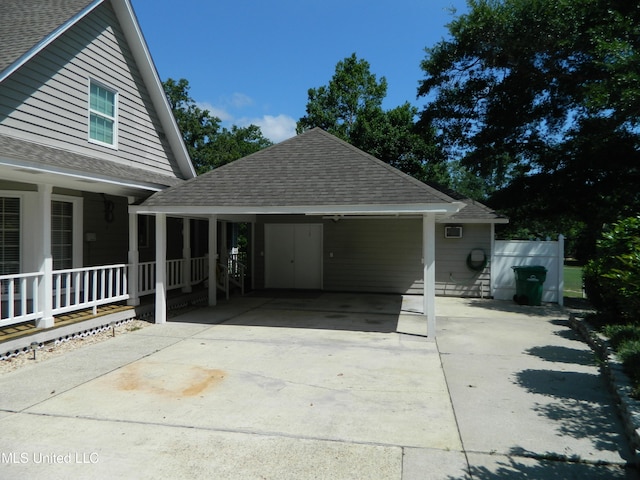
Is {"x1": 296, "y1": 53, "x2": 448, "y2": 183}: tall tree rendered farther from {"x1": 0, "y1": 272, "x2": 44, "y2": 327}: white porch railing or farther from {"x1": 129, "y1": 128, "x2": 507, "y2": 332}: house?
{"x1": 0, "y1": 272, "x2": 44, "y2": 327}: white porch railing

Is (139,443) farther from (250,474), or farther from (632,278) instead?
(632,278)

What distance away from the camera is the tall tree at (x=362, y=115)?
2348 cm

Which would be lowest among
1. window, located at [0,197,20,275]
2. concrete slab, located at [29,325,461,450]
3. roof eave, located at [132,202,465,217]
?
concrete slab, located at [29,325,461,450]

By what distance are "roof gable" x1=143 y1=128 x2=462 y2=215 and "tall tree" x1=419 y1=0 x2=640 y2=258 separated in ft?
17.2

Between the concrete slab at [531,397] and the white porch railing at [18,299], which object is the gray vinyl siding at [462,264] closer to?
the concrete slab at [531,397]

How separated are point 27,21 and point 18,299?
518 centimetres

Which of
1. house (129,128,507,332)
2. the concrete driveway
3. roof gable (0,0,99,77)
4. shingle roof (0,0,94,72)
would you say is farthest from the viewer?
house (129,128,507,332)

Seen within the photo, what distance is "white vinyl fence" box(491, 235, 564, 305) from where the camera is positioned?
1273cm

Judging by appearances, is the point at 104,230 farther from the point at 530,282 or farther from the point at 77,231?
the point at 530,282

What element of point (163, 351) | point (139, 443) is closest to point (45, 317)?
point (163, 351)

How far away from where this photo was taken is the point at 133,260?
9.28 metres

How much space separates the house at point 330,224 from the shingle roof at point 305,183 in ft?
0.07

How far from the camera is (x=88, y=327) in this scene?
8.01 metres

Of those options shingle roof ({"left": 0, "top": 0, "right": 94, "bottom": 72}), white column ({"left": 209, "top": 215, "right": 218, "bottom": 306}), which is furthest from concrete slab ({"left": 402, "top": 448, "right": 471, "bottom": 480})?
white column ({"left": 209, "top": 215, "right": 218, "bottom": 306})
